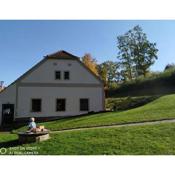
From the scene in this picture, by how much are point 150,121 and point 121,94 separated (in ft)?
57.5

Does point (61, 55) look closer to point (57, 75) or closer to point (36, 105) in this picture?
point (57, 75)

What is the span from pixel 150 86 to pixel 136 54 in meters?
6.68

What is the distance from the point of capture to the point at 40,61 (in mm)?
26000

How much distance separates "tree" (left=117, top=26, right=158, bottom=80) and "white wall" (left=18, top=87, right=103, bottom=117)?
11.4 m

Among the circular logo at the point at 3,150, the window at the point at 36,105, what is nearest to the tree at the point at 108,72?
the window at the point at 36,105

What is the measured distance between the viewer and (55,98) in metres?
26.1

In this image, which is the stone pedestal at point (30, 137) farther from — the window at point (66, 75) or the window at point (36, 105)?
the window at point (66, 75)

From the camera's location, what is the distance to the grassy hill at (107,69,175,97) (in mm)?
31627

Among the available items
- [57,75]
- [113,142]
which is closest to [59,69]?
[57,75]

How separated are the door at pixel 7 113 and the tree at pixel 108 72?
14149 millimetres

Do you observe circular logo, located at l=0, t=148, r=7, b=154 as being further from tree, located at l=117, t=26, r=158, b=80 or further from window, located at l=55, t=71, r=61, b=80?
tree, located at l=117, t=26, r=158, b=80

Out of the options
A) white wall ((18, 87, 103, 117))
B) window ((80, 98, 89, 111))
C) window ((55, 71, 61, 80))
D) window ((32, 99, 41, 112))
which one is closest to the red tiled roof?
window ((55, 71, 61, 80))
